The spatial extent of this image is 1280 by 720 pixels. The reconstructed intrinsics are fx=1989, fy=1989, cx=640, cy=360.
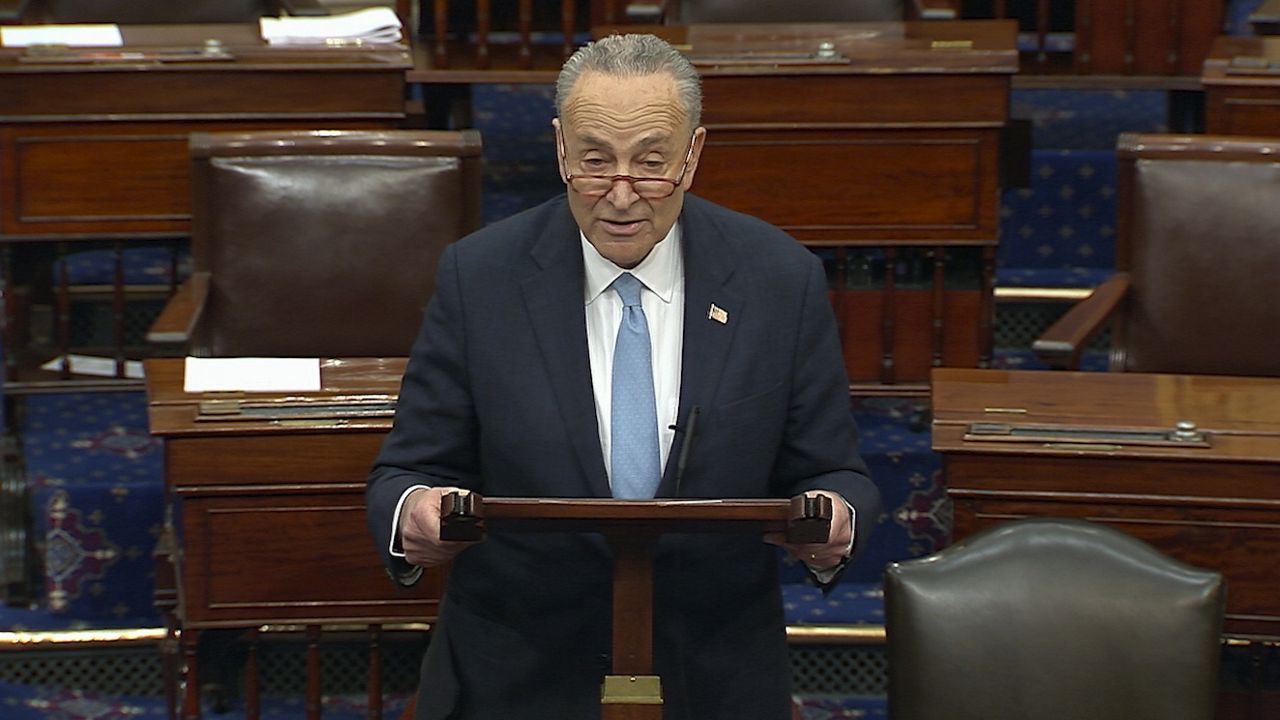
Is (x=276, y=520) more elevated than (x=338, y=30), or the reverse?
(x=338, y=30)

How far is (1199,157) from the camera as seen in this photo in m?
2.36

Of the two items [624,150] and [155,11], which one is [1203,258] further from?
[155,11]

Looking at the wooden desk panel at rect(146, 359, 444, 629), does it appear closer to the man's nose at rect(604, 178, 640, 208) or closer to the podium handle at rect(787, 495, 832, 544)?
the man's nose at rect(604, 178, 640, 208)

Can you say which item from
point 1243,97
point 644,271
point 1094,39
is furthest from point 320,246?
point 1094,39

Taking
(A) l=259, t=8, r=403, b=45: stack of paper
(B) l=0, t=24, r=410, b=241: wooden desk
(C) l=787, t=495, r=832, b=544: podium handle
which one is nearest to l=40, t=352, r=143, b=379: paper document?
(B) l=0, t=24, r=410, b=241: wooden desk

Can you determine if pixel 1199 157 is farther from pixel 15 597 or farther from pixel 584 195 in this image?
pixel 15 597

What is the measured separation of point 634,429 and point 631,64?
0.82 ft

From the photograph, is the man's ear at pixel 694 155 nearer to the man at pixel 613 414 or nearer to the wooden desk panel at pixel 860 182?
the man at pixel 613 414

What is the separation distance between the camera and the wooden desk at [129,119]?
2553mm

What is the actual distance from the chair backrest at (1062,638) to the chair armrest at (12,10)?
1.99m

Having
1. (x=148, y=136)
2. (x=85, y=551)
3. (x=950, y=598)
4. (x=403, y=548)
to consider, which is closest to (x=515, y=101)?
(x=148, y=136)

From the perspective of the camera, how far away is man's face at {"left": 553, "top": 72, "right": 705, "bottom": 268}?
4.37ft

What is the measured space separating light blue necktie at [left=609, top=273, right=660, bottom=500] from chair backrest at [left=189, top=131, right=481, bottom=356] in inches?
37.8

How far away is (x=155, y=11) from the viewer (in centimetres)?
316
